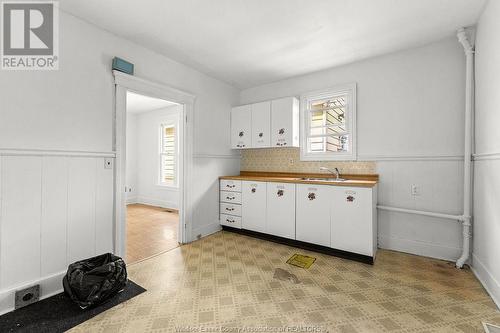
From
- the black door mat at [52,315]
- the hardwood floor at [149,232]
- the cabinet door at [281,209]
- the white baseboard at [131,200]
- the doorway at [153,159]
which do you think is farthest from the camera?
the white baseboard at [131,200]

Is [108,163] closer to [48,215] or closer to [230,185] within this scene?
[48,215]

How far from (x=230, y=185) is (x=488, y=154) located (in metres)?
3.19

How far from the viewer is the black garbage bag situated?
1.85 m

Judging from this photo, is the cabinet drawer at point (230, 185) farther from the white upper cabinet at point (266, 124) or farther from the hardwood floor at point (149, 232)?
the hardwood floor at point (149, 232)

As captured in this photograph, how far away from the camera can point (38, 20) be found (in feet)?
6.78

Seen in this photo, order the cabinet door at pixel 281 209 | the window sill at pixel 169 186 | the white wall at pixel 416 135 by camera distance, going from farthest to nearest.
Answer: the window sill at pixel 169 186, the cabinet door at pixel 281 209, the white wall at pixel 416 135

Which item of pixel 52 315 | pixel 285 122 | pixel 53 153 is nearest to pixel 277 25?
pixel 285 122

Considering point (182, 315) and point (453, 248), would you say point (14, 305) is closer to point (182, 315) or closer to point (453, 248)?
point (182, 315)

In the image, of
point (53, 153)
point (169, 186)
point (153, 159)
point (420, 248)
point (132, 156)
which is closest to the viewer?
point (53, 153)

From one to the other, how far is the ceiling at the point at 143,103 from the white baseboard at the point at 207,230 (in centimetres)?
305

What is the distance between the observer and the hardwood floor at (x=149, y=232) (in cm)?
308

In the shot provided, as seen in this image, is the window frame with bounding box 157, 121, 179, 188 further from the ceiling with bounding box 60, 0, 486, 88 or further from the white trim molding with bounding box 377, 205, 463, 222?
the white trim molding with bounding box 377, 205, 463, 222

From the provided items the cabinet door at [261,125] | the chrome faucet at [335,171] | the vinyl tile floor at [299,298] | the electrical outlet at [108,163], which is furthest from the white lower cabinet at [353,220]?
the electrical outlet at [108,163]

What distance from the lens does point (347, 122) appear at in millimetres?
3484
